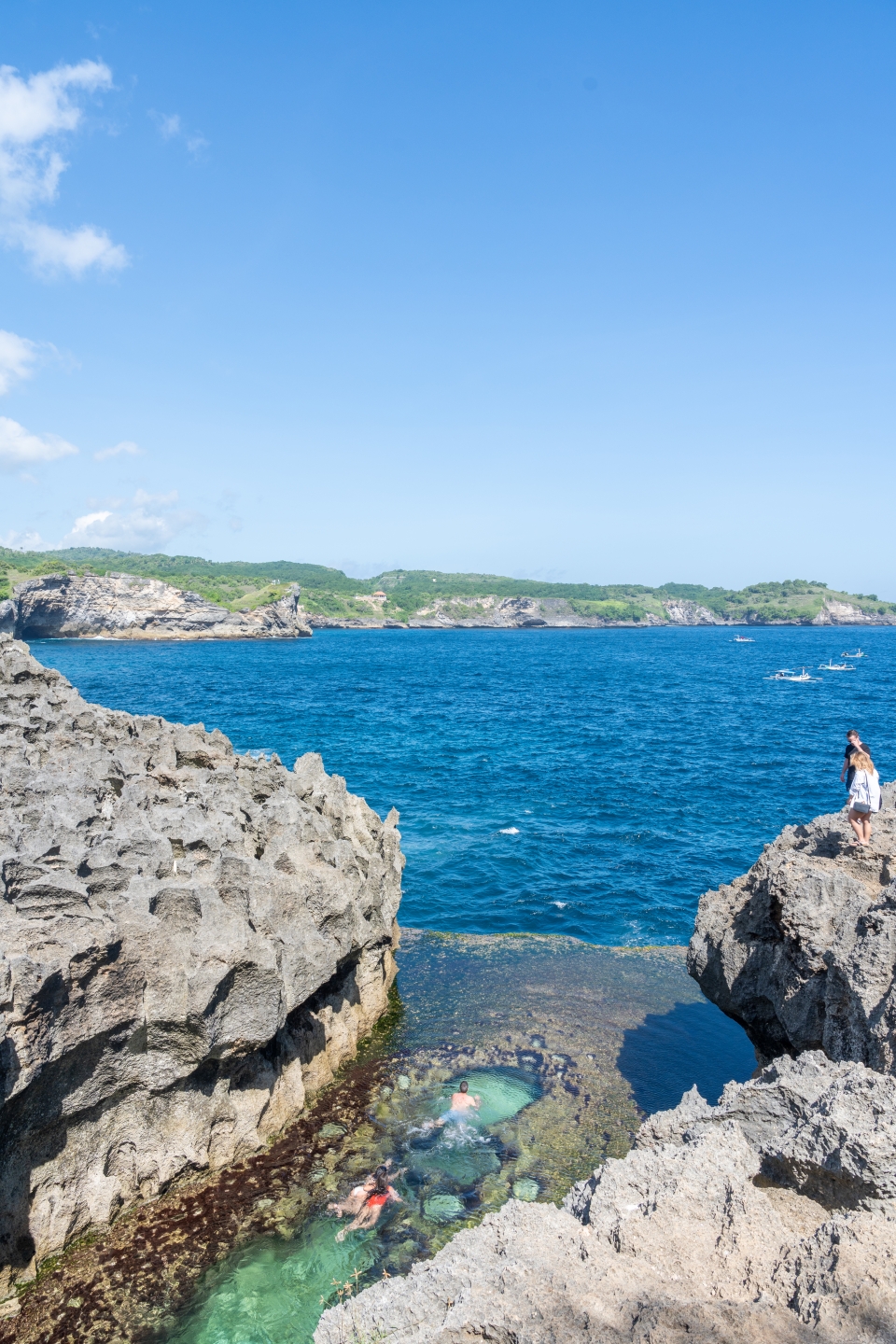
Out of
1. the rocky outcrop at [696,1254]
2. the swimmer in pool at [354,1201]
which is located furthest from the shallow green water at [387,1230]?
the rocky outcrop at [696,1254]

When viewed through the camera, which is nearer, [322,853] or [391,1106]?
[391,1106]

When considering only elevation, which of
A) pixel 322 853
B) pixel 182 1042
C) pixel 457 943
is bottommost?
pixel 457 943

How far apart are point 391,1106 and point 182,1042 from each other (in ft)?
17.0

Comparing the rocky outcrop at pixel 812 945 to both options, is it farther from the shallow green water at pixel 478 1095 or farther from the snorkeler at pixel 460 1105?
the snorkeler at pixel 460 1105

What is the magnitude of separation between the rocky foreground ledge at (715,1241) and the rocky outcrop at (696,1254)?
0.5 inches

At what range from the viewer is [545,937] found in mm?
23141

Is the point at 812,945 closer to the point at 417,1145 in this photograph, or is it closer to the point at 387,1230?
the point at 387,1230

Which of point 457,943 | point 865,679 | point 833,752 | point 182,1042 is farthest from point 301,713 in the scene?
point 865,679

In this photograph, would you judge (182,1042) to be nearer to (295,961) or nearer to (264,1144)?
(295,961)

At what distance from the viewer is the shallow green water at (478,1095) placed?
10.4 metres

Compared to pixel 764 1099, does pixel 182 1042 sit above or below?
below

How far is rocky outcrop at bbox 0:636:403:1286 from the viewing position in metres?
9.67

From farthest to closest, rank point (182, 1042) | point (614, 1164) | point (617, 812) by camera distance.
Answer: point (617, 812)
point (182, 1042)
point (614, 1164)

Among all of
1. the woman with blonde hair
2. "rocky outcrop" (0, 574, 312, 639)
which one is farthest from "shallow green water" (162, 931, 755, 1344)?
"rocky outcrop" (0, 574, 312, 639)
